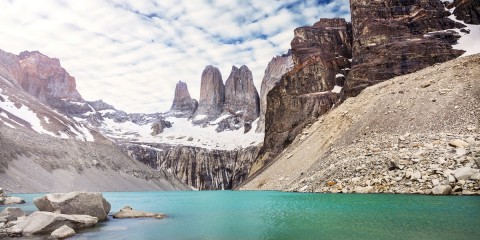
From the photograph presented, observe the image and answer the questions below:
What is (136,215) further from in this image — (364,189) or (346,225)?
(364,189)

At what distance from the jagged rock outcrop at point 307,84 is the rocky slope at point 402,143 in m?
26.9

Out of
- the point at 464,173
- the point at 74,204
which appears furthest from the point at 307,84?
the point at 74,204

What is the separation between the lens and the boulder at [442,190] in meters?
27.0

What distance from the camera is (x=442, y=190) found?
2723 centimetres

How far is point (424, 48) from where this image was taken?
84.4m

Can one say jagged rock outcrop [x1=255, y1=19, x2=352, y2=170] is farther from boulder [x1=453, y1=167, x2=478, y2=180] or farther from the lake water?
the lake water

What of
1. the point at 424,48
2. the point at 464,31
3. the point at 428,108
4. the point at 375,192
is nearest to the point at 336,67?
the point at 424,48

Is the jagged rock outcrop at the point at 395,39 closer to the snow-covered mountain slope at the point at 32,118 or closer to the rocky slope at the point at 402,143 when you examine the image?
the rocky slope at the point at 402,143

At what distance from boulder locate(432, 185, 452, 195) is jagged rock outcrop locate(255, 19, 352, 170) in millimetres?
63595

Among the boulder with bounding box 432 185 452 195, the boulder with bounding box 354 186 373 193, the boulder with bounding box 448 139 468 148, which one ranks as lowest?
the boulder with bounding box 354 186 373 193

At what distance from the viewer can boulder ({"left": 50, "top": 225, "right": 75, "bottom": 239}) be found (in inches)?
684

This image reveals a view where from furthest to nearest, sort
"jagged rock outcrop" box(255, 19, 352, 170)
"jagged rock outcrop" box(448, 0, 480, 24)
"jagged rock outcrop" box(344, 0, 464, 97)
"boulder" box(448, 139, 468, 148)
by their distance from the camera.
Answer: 1. "jagged rock outcrop" box(255, 19, 352, 170)
2. "jagged rock outcrop" box(448, 0, 480, 24)
3. "jagged rock outcrop" box(344, 0, 464, 97)
4. "boulder" box(448, 139, 468, 148)

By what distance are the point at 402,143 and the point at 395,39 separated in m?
60.5

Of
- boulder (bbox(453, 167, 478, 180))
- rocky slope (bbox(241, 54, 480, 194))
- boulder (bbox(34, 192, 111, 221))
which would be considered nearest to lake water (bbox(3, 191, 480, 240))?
boulder (bbox(34, 192, 111, 221))
